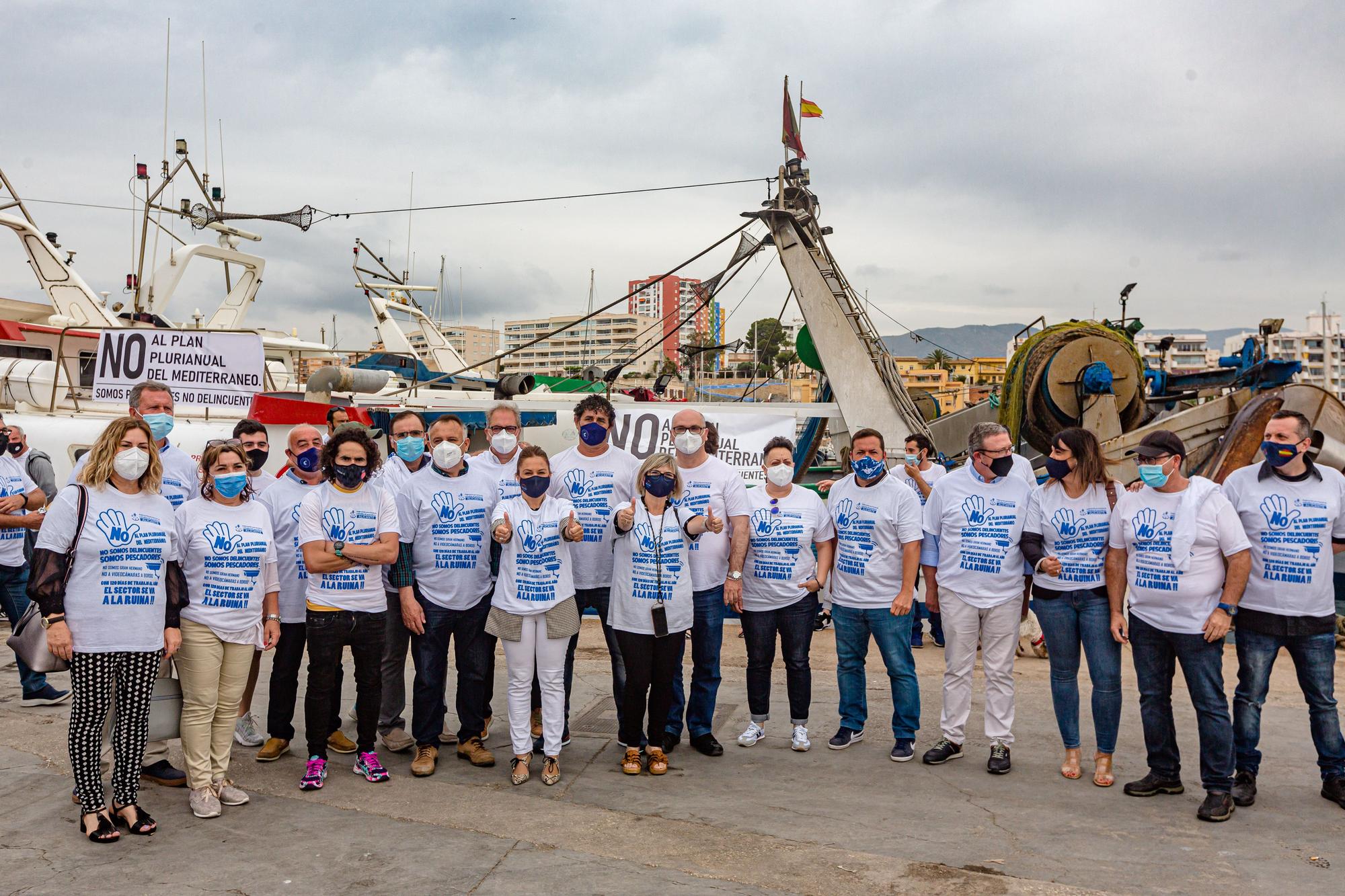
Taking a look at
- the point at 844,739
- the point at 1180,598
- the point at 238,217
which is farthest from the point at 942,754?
the point at 238,217

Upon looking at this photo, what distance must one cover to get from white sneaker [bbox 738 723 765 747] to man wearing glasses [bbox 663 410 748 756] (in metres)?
0.22

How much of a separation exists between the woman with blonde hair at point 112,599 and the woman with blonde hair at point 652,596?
2.27m

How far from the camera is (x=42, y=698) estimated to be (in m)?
6.65

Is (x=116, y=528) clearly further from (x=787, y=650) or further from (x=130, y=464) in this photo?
(x=787, y=650)

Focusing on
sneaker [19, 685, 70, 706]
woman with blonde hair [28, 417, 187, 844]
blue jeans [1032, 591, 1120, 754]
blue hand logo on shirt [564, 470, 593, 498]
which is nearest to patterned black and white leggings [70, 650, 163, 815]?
woman with blonde hair [28, 417, 187, 844]

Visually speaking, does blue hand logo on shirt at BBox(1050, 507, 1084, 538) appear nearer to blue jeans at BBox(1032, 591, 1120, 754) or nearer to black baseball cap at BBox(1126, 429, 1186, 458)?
blue jeans at BBox(1032, 591, 1120, 754)

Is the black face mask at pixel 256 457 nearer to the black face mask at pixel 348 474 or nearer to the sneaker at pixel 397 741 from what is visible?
the black face mask at pixel 348 474

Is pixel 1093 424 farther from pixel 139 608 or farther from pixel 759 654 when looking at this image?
pixel 139 608

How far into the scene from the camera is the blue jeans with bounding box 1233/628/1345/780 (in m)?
4.88

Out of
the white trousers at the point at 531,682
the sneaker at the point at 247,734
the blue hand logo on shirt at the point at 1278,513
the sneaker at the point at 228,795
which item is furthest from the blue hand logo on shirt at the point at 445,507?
the blue hand logo on shirt at the point at 1278,513

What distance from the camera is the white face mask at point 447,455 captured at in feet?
18.1

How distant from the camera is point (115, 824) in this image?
177 inches

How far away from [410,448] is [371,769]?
6.24ft

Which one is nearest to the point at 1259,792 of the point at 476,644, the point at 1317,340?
the point at 476,644
